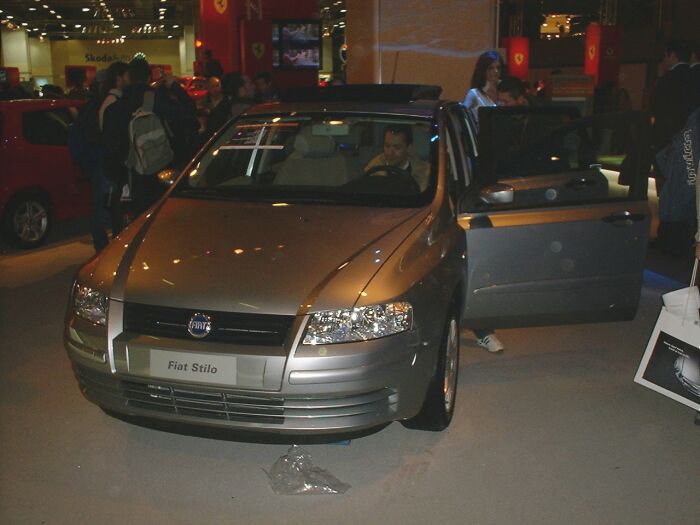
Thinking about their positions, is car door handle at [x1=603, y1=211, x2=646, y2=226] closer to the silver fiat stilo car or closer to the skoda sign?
the silver fiat stilo car

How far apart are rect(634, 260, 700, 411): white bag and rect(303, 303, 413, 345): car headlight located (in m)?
1.71

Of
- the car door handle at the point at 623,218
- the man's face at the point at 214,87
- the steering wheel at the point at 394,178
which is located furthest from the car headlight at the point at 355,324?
the man's face at the point at 214,87

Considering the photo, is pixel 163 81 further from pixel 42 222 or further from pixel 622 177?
pixel 622 177

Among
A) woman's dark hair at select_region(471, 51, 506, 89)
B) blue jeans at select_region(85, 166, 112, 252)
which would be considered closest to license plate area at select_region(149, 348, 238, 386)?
blue jeans at select_region(85, 166, 112, 252)

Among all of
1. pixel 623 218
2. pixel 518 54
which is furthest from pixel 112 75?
pixel 518 54

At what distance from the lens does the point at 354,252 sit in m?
3.63

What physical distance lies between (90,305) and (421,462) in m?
1.71

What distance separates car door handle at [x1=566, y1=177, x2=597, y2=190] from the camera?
503 cm

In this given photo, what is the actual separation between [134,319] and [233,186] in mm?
1438

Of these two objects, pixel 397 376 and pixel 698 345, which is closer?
pixel 397 376

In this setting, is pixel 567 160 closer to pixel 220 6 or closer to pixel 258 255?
pixel 258 255

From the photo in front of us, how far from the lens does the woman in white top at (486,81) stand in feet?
23.9

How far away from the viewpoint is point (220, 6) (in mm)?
21453

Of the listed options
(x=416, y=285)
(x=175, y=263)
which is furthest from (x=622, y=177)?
(x=175, y=263)
